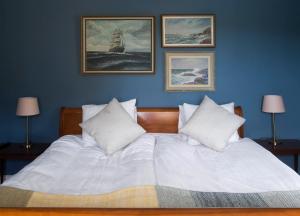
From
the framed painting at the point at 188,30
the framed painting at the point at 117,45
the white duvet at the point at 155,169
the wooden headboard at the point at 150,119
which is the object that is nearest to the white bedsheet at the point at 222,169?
the white duvet at the point at 155,169

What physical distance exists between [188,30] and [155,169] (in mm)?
2030

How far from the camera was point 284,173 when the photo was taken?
2074 mm

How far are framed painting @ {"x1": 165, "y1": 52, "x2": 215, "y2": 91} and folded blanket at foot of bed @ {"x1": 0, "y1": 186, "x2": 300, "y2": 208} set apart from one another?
2.04 m

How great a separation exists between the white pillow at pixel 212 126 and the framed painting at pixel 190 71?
1.50ft

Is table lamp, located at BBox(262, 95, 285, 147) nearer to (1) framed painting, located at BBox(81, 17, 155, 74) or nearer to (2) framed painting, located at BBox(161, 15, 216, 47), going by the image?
(2) framed painting, located at BBox(161, 15, 216, 47)

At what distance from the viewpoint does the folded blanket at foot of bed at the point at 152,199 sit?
5.02 ft

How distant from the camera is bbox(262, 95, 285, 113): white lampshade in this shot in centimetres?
337

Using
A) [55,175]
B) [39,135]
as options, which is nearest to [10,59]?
[39,135]

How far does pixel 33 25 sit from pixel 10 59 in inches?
20.0

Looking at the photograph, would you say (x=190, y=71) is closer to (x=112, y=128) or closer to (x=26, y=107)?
(x=112, y=128)

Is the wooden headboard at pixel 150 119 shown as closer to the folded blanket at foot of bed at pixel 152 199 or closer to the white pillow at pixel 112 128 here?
the white pillow at pixel 112 128

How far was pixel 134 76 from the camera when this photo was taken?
362 centimetres

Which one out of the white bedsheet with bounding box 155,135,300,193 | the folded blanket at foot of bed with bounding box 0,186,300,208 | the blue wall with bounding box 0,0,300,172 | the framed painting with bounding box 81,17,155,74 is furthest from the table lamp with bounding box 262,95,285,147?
the folded blanket at foot of bed with bounding box 0,186,300,208

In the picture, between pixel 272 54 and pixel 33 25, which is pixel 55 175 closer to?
pixel 33 25
